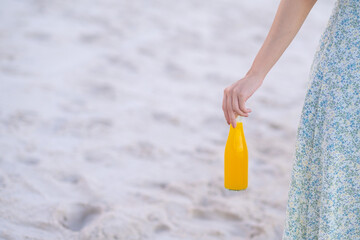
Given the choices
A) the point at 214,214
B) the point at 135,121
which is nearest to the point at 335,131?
the point at 214,214

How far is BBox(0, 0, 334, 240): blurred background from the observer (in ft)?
6.13

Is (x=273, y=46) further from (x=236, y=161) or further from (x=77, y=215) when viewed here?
(x=77, y=215)

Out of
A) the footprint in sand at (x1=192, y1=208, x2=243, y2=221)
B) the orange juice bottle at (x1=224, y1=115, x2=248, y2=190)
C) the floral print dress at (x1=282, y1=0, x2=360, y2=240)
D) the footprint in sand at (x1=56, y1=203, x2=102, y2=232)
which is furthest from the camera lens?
the footprint in sand at (x1=192, y1=208, x2=243, y2=221)

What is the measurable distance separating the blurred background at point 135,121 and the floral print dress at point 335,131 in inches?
34.1

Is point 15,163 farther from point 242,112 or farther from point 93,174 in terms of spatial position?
point 242,112

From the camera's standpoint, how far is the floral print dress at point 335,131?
0.95 m

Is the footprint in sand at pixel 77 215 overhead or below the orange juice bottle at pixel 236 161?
below

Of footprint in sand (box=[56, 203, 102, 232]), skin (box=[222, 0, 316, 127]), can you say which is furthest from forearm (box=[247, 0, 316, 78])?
footprint in sand (box=[56, 203, 102, 232])

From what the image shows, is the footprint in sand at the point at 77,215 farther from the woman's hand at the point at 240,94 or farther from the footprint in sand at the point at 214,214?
the woman's hand at the point at 240,94

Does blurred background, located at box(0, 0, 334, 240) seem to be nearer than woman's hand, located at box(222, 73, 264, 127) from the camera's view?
No

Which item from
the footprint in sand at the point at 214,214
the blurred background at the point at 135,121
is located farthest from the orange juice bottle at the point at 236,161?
the footprint in sand at the point at 214,214

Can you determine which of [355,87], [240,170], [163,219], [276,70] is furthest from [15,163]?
[276,70]

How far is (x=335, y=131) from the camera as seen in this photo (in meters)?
0.95

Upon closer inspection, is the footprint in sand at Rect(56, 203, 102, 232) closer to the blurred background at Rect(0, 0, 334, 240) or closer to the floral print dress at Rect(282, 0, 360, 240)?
the blurred background at Rect(0, 0, 334, 240)
